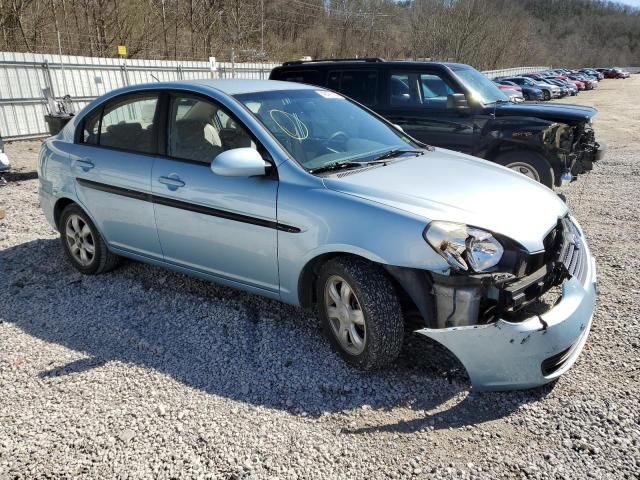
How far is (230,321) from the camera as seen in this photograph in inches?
145

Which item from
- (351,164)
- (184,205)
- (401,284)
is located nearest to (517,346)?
(401,284)

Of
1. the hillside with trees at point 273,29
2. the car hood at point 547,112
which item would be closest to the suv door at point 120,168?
the car hood at point 547,112

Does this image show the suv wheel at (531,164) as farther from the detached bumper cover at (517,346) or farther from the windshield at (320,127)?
the detached bumper cover at (517,346)

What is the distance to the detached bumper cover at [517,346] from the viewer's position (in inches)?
97.4

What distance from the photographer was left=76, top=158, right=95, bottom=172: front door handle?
417 cm

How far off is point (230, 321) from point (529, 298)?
80.8 inches

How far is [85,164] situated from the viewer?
422 centimetres

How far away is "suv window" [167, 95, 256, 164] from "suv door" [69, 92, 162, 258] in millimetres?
197

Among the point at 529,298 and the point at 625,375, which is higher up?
the point at 529,298

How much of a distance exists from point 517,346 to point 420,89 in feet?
17.3

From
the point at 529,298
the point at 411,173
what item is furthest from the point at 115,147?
the point at 529,298

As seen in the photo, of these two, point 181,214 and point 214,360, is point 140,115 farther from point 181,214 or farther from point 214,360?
point 214,360

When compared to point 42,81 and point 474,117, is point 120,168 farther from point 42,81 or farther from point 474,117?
point 42,81

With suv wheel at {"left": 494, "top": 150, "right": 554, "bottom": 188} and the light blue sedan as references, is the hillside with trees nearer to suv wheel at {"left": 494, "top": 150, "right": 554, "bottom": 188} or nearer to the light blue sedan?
the light blue sedan
